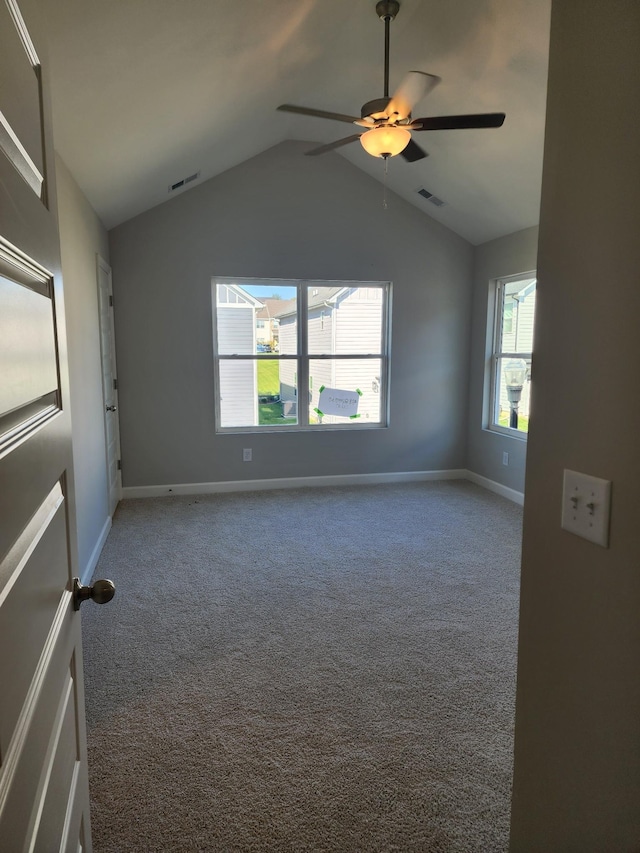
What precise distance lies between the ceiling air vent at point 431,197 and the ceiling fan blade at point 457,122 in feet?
6.79

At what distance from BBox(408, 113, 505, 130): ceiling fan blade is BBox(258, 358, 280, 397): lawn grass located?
2744 mm

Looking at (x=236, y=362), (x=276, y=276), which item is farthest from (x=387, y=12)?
(x=236, y=362)

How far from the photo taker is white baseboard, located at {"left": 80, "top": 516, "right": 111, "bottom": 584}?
10.1ft

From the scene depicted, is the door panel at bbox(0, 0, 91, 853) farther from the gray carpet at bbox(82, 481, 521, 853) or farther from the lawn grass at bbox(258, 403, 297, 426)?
the lawn grass at bbox(258, 403, 297, 426)

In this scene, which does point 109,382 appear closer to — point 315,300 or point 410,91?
point 315,300

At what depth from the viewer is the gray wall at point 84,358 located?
2.90 meters

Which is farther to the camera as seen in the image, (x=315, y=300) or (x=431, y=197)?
(x=315, y=300)

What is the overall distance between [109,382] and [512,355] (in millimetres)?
3701

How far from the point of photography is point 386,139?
2.67 metres

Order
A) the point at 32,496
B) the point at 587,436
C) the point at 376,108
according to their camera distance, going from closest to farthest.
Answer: the point at 32,496 → the point at 587,436 → the point at 376,108

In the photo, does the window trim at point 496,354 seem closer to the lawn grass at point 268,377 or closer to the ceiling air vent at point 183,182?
the lawn grass at point 268,377

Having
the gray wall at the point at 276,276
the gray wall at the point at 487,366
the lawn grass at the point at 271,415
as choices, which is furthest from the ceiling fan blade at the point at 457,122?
the lawn grass at the point at 271,415

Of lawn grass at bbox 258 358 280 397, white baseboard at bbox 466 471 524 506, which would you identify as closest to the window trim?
white baseboard at bbox 466 471 524 506

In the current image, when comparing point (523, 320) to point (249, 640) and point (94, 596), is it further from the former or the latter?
point (94, 596)
